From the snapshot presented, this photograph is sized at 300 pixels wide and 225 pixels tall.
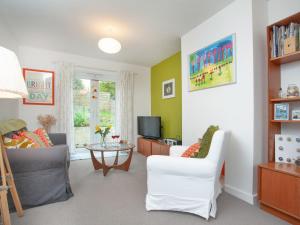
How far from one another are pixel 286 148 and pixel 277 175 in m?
0.39

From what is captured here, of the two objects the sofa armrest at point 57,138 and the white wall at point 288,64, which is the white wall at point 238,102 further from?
the sofa armrest at point 57,138

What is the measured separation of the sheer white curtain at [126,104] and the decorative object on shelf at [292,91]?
11.3 ft

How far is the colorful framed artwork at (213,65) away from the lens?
87.8 inches

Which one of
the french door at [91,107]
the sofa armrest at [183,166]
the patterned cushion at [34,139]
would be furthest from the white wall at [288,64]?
the french door at [91,107]

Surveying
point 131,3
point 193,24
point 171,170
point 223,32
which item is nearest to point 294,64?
point 223,32

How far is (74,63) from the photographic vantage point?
4117 millimetres

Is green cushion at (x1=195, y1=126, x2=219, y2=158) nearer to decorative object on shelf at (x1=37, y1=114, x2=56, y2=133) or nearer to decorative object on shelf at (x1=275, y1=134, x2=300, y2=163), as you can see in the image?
decorative object on shelf at (x1=275, y1=134, x2=300, y2=163)

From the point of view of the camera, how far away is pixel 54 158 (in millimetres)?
1962

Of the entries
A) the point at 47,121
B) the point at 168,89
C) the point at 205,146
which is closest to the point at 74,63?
the point at 47,121

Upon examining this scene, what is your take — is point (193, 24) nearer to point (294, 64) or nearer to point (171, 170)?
point (294, 64)

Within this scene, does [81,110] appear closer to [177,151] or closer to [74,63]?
[74,63]

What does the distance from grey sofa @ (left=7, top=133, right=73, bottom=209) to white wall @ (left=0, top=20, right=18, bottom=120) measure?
1378mm

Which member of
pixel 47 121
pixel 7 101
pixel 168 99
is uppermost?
pixel 168 99

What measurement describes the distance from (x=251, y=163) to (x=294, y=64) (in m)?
1.25
